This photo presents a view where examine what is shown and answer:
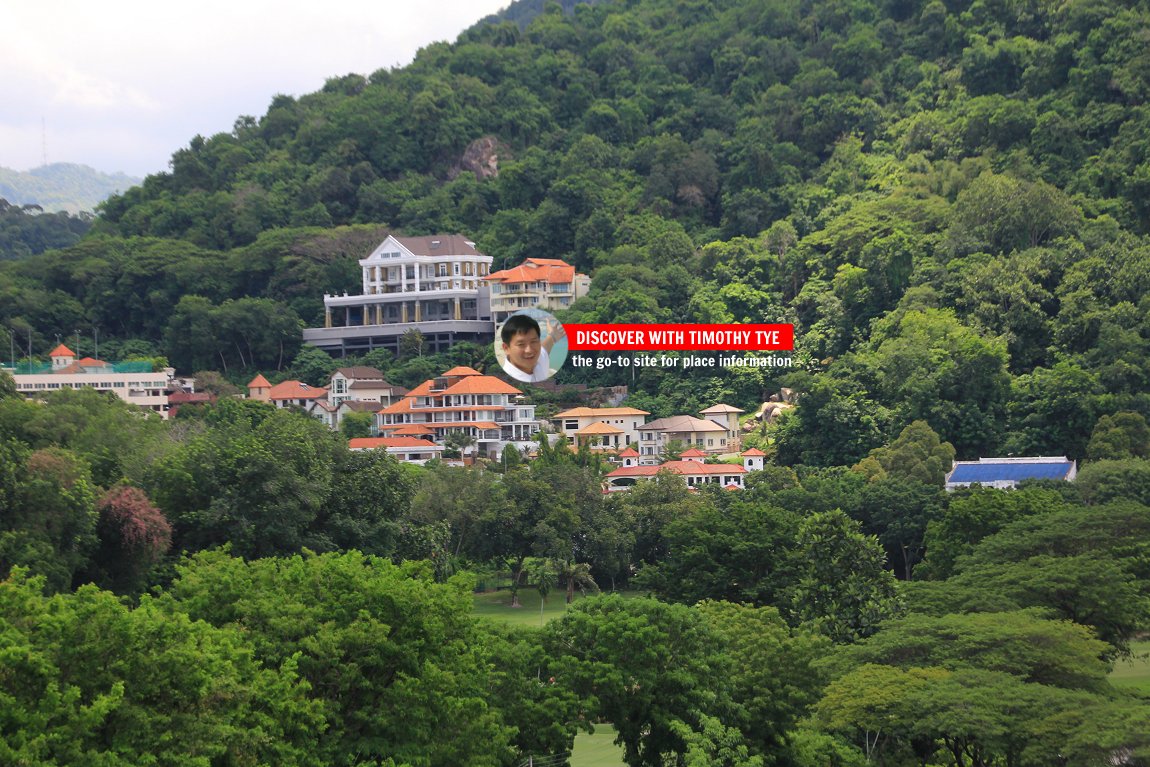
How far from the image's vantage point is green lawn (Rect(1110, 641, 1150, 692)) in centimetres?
3344

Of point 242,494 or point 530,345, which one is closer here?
point 242,494

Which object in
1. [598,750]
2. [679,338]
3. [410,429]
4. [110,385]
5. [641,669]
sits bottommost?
[598,750]

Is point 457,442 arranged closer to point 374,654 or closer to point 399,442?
point 399,442

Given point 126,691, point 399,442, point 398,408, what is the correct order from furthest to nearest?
point 398,408, point 399,442, point 126,691

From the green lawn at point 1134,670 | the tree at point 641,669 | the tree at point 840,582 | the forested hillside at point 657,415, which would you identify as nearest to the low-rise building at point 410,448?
the forested hillside at point 657,415

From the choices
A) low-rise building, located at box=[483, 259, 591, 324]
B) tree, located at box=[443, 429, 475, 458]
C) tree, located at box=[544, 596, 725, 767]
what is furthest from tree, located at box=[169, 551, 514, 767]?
low-rise building, located at box=[483, 259, 591, 324]

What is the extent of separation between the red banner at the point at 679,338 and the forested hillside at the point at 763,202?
0.64 m

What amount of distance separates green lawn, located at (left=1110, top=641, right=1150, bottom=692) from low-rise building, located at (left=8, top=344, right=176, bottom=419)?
1436 inches

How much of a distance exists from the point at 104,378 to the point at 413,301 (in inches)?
532

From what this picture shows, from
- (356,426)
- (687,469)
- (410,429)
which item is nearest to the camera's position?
(687,469)

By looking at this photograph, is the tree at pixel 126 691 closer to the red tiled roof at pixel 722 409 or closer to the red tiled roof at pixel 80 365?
the red tiled roof at pixel 722 409

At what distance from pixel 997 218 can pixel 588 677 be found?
40783mm

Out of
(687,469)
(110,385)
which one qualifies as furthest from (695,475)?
(110,385)

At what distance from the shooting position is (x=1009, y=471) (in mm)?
50969
